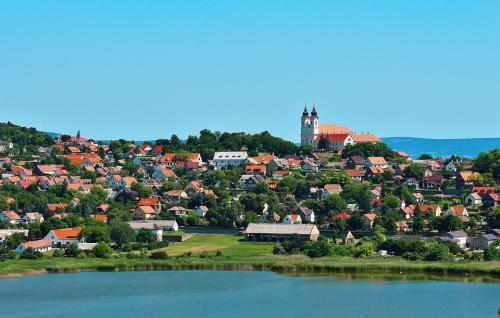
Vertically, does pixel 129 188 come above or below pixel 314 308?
above

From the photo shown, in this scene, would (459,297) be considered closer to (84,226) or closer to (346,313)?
(346,313)

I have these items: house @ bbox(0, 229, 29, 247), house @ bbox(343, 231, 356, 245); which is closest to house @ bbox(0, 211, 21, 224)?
house @ bbox(0, 229, 29, 247)

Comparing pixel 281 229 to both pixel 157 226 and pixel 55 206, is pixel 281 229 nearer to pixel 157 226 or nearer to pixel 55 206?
pixel 157 226

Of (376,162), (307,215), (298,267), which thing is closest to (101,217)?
(307,215)

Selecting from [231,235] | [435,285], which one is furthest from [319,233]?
[435,285]

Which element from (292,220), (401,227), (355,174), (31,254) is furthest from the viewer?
(355,174)

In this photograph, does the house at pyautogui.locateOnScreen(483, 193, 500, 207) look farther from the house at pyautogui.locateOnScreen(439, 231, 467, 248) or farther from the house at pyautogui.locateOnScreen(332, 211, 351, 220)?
the house at pyautogui.locateOnScreen(439, 231, 467, 248)
